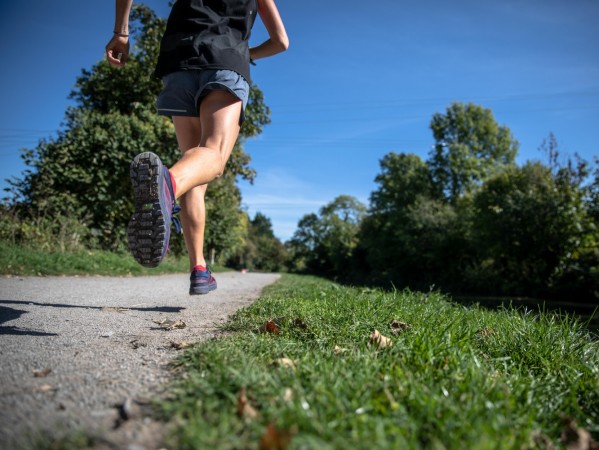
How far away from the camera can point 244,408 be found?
3.49ft

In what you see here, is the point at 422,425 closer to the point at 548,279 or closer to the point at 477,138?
the point at 548,279

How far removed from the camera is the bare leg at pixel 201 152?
2279 mm

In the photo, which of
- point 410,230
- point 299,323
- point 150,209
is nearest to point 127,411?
point 150,209

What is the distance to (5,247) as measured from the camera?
7.21 meters

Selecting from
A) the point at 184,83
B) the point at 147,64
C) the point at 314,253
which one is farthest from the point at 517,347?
the point at 314,253

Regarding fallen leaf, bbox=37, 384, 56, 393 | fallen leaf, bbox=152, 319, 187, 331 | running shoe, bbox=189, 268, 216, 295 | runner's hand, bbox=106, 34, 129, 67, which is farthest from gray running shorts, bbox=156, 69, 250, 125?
fallen leaf, bbox=37, 384, 56, 393

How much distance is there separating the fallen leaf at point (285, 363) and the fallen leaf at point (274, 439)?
1.60 feet

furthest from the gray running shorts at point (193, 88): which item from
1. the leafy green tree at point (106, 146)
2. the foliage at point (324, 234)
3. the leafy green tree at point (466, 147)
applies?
the foliage at point (324, 234)

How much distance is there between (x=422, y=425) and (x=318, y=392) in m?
0.31

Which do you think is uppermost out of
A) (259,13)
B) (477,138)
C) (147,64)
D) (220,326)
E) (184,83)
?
(477,138)

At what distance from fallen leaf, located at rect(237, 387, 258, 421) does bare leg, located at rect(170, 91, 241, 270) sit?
1.36 metres

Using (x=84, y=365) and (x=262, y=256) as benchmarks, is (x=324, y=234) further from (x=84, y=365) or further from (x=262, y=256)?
(x=84, y=365)

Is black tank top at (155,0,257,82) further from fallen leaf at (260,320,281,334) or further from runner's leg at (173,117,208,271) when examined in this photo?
fallen leaf at (260,320,281,334)

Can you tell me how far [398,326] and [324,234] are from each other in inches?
2558
